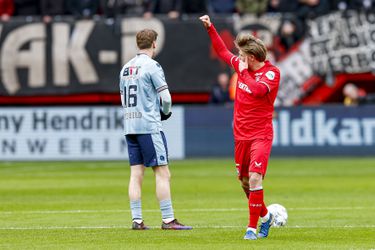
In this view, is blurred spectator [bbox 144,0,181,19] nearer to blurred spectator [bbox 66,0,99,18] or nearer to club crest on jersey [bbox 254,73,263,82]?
blurred spectator [bbox 66,0,99,18]

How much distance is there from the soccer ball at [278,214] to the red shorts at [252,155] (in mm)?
827

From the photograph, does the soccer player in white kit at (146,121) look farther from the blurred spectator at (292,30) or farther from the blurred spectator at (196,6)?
the blurred spectator at (196,6)

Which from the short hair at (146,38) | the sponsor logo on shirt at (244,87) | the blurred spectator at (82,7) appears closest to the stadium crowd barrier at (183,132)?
the blurred spectator at (82,7)

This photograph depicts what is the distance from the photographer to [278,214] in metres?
13.9

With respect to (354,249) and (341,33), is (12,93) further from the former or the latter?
(354,249)

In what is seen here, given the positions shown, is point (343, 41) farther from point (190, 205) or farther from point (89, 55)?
point (190, 205)

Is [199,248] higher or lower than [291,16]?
lower

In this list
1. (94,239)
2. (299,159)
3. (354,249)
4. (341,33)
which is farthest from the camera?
(341,33)

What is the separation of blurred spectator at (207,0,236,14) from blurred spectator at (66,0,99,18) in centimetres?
330

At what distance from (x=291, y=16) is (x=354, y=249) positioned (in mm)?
21550

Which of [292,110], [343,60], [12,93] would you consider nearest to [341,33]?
[343,60]

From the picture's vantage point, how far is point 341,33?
32438 millimetres

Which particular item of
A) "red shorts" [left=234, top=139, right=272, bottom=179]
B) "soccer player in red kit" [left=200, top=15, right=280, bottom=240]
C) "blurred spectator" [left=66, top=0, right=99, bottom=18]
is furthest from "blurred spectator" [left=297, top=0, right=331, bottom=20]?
"red shorts" [left=234, top=139, right=272, bottom=179]

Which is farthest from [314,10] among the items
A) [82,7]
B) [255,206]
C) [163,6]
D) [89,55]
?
[255,206]
